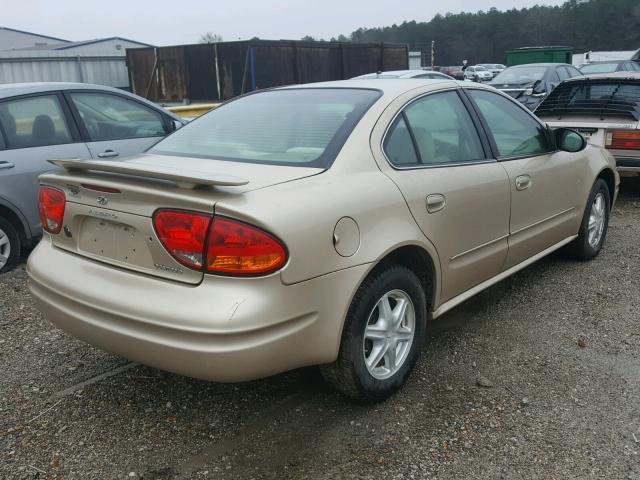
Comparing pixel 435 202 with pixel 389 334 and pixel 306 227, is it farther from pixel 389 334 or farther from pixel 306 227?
pixel 306 227

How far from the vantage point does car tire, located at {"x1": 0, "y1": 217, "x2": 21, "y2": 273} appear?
516 cm

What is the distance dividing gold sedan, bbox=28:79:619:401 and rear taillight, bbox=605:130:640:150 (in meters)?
3.45

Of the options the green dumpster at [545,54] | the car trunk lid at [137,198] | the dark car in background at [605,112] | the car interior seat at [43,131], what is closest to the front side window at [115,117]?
the car interior seat at [43,131]

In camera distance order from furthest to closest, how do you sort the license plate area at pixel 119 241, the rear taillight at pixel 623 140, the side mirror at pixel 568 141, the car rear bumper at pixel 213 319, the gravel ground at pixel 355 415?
1. the rear taillight at pixel 623 140
2. the side mirror at pixel 568 141
3. the gravel ground at pixel 355 415
4. the license plate area at pixel 119 241
5. the car rear bumper at pixel 213 319

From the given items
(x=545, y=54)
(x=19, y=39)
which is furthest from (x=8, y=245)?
(x=19, y=39)

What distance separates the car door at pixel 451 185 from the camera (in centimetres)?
315

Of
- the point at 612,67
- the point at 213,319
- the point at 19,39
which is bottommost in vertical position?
the point at 213,319

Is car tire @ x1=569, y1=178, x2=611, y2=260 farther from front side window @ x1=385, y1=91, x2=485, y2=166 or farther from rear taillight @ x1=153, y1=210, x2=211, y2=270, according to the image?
rear taillight @ x1=153, y1=210, x2=211, y2=270

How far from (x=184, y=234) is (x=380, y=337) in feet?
3.57

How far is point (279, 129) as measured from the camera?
326 cm

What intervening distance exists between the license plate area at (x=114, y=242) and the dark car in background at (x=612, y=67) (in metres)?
14.8

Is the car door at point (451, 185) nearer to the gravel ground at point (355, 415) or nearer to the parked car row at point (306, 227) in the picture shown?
the parked car row at point (306, 227)

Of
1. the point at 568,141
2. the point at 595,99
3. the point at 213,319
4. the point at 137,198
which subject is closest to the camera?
the point at 213,319

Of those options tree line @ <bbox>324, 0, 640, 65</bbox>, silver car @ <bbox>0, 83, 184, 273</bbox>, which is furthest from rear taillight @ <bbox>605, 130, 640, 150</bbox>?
tree line @ <bbox>324, 0, 640, 65</bbox>
